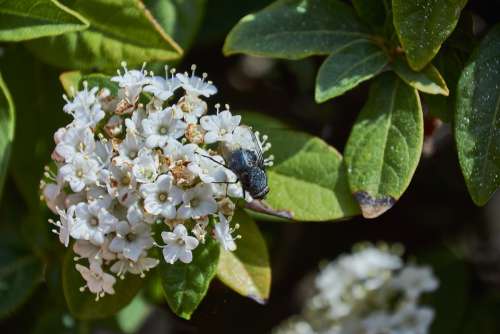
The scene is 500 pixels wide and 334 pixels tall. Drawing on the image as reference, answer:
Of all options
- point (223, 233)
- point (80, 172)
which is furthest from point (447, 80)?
point (80, 172)

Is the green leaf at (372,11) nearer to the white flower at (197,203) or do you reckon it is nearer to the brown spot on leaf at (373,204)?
the brown spot on leaf at (373,204)

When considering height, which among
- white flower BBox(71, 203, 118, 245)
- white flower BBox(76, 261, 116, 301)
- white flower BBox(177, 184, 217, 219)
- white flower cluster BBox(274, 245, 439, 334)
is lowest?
white flower cluster BBox(274, 245, 439, 334)

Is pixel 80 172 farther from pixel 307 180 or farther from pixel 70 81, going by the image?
pixel 307 180

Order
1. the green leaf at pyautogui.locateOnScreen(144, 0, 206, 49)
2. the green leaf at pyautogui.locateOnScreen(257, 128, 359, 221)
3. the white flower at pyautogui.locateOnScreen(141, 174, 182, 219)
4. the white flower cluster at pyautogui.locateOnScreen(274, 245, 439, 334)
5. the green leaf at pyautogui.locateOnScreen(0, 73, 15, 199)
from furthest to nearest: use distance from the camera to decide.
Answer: the white flower cluster at pyautogui.locateOnScreen(274, 245, 439, 334)
the green leaf at pyautogui.locateOnScreen(144, 0, 206, 49)
the green leaf at pyautogui.locateOnScreen(0, 73, 15, 199)
the green leaf at pyautogui.locateOnScreen(257, 128, 359, 221)
the white flower at pyautogui.locateOnScreen(141, 174, 182, 219)

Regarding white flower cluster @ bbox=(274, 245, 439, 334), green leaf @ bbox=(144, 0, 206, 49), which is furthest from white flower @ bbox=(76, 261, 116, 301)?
white flower cluster @ bbox=(274, 245, 439, 334)

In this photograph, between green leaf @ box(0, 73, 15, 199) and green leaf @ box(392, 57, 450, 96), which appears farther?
green leaf @ box(0, 73, 15, 199)

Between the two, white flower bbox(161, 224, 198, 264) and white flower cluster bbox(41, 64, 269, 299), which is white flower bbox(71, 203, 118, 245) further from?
white flower bbox(161, 224, 198, 264)

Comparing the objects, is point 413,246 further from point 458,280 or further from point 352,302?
point 352,302
